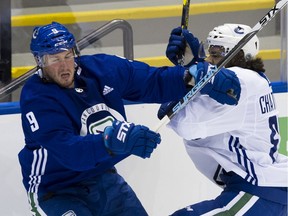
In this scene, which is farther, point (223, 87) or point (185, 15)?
point (185, 15)

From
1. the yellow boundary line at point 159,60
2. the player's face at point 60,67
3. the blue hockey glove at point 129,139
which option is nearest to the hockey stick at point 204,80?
the blue hockey glove at point 129,139

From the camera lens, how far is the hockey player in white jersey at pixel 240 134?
2.93 m

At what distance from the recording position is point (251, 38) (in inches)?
115

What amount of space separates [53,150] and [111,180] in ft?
1.14

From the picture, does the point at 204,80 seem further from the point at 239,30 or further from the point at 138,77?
the point at 239,30

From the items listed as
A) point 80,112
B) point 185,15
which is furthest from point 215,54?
point 80,112

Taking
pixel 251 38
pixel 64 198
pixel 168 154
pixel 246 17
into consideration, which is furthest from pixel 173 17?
pixel 64 198

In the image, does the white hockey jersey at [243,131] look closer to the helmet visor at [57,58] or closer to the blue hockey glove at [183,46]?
the blue hockey glove at [183,46]

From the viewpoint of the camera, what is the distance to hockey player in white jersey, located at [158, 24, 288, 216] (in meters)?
2.93

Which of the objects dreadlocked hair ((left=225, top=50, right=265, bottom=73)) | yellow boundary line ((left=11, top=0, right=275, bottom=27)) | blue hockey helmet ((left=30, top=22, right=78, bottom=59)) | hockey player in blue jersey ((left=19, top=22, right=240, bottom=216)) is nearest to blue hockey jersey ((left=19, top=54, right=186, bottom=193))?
hockey player in blue jersey ((left=19, top=22, right=240, bottom=216))

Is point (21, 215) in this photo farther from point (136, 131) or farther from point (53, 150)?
point (136, 131)

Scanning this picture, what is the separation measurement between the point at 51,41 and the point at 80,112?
0.25m

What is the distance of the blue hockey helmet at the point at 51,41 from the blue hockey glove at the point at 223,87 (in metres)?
0.44

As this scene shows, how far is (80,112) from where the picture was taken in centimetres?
290
